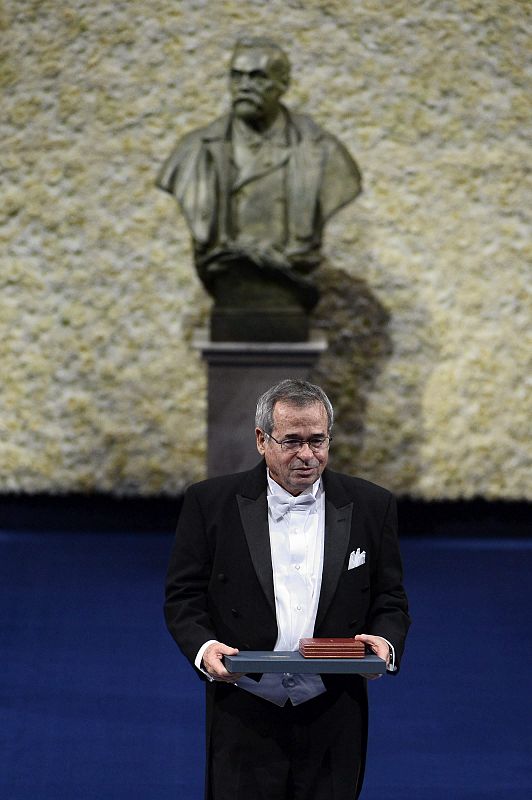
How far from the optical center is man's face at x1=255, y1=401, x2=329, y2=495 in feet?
7.57

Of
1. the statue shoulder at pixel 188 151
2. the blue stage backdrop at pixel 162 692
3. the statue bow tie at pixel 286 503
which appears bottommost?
the blue stage backdrop at pixel 162 692

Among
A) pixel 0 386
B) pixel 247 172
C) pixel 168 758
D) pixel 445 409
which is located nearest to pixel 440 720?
pixel 168 758

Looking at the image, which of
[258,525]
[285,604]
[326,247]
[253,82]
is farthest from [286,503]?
[326,247]

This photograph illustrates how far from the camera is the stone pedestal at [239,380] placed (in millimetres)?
6543

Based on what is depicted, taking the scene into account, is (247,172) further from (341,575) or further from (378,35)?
(341,575)

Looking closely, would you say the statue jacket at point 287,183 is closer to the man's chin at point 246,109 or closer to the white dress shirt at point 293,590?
the man's chin at point 246,109

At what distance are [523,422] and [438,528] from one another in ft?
2.54

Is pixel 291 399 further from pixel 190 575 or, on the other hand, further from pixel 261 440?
pixel 190 575

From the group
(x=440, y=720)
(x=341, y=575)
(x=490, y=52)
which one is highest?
(x=490, y=52)

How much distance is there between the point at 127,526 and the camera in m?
7.74

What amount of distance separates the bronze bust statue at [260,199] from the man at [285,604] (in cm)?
406

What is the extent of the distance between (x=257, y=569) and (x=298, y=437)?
0.79 ft

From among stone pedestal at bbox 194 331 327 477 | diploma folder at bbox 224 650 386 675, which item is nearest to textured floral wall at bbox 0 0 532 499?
stone pedestal at bbox 194 331 327 477

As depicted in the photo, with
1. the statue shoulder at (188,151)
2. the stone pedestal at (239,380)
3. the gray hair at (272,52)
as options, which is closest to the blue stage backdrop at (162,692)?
the stone pedestal at (239,380)
